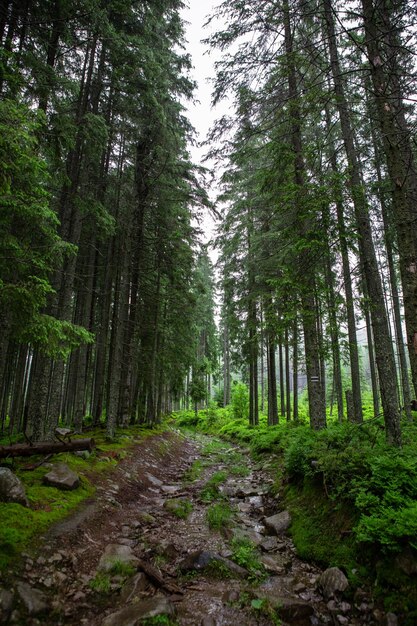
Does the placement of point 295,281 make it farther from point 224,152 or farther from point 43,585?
point 43,585

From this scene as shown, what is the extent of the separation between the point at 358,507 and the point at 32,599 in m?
4.16

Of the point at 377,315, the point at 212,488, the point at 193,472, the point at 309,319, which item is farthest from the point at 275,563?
the point at 193,472

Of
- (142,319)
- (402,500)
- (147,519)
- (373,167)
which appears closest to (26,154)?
(147,519)

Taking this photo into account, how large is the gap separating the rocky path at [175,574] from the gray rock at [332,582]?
0.04 feet

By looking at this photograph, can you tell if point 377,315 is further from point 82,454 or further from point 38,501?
point 82,454

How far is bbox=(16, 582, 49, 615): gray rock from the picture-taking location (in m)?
3.35

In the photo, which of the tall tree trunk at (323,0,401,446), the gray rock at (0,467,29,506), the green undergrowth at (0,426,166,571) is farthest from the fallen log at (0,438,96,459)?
the tall tree trunk at (323,0,401,446)

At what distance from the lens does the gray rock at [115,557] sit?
4.33 metres

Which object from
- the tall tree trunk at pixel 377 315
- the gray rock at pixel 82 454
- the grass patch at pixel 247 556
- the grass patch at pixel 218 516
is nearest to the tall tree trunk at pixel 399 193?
the tall tree trunk at pixel 377 315

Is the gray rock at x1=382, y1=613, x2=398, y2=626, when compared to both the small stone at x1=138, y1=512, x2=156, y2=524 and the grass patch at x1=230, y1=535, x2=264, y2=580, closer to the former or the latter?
the grass patch at x1=230, y1=535, x2=264, y2=580

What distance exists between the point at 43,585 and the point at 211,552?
2.25m

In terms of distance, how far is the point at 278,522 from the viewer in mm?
5906

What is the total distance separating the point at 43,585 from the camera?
3.73m

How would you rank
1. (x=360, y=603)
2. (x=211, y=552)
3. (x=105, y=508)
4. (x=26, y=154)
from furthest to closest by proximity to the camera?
(x=105, y=508) < (x=26, y=154) < (x=211, y=552) < (x=360, y=603)
